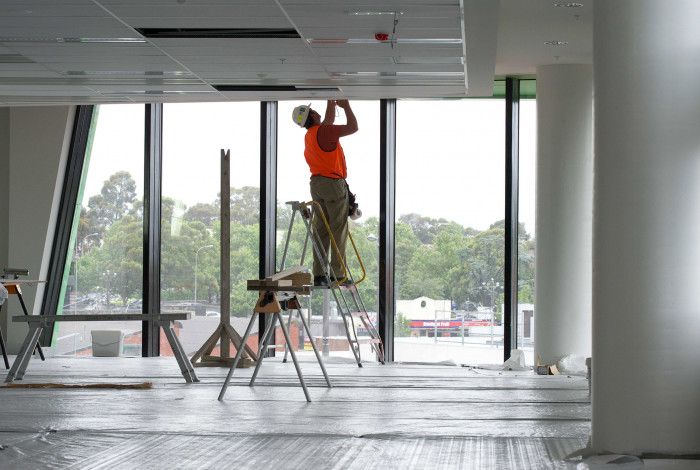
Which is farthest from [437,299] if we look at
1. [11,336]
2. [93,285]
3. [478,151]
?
[11,336]

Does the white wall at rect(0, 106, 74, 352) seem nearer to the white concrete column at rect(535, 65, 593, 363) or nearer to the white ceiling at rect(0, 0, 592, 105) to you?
the white ceiling at rect(0, 0, 592, 105)

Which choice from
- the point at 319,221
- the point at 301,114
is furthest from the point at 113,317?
the point at 301,114

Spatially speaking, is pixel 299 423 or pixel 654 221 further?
pixel 299 423

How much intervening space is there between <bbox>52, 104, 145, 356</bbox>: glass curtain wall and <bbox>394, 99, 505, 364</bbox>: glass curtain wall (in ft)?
10.5

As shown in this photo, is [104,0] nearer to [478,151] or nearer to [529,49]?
[529,49]

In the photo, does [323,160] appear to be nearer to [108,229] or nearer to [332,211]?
[332,211]

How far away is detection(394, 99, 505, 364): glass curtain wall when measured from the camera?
1228cm

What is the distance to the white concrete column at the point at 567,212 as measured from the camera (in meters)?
10.9

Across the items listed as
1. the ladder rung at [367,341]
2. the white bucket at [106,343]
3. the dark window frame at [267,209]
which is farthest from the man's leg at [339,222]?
the white bucket at [106,343]

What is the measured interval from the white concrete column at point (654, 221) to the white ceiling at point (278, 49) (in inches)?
97.4

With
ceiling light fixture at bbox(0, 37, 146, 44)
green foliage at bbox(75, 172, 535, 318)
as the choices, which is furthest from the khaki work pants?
ceiling light fixture at bbox(0, 37, 146, 44)

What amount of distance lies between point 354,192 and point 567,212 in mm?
2610

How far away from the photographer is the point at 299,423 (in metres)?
6.07

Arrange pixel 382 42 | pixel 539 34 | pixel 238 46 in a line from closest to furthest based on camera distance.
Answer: pixel 382 42, pixel 238 46, pixel 539 34
